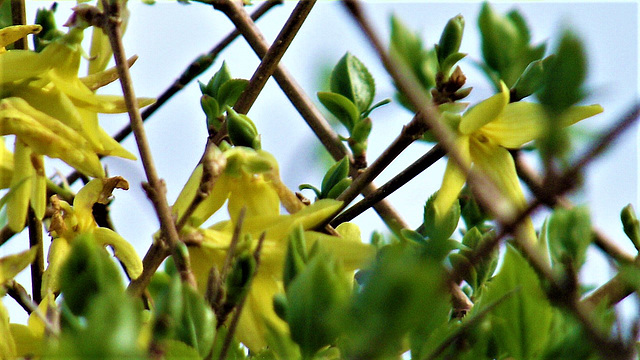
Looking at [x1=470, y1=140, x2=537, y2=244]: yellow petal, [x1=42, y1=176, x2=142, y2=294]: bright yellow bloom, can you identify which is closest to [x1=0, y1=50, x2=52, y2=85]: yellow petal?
[x1=42, y1=176, x2=142, y2=294]: bright yellow bloom

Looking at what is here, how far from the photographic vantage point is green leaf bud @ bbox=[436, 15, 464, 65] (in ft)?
2.17

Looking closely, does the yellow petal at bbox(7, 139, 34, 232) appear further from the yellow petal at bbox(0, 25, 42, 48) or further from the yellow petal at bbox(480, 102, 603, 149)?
the yellow petal at bbox(480, 102, 603, 149)

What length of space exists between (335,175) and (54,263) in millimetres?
277

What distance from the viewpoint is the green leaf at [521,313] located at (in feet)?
1.34

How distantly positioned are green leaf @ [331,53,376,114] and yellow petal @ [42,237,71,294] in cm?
35

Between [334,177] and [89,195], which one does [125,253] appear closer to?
[89,195]

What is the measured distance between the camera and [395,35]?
1.81 feet

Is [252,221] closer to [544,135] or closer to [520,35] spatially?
[520,35]

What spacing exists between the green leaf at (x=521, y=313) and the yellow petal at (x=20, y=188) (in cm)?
38

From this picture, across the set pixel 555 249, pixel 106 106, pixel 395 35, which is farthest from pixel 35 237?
pixel 555 249

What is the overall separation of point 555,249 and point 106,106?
15.1 inches

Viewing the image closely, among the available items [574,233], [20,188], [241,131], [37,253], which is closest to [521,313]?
[574,233]

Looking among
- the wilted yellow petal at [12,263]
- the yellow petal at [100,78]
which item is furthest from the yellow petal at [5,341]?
the yellow petal at [100,78]

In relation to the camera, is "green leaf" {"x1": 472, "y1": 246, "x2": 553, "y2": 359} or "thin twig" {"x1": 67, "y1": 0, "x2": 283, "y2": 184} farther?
"thin twig" {"x1": 67, "y1": 0, "x2": 283, "y2": 184}
